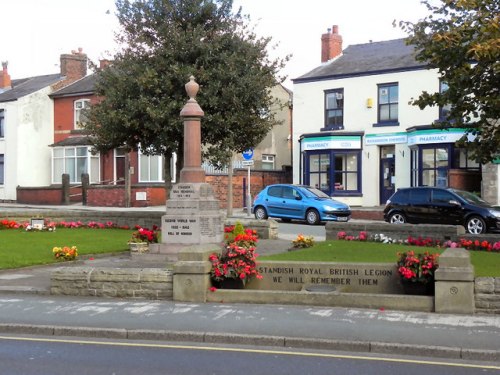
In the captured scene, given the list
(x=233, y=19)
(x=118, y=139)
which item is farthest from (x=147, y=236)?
(x=233, y=19)

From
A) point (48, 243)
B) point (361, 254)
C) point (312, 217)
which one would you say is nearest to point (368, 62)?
point (312, 217)

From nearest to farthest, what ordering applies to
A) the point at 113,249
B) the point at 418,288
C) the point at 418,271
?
the point at 418,271, the point at 418,288, the point at 113,249

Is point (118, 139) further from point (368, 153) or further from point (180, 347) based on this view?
point (368, 153)

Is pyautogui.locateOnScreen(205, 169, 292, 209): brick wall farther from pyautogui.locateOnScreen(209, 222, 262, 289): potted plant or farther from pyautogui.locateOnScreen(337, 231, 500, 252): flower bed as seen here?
pyautogui.locateOnScreen(209, 222, 262, 289): potted plant

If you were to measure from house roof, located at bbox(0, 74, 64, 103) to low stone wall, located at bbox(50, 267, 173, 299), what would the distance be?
36.8 m

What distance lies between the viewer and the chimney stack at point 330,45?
128 ft

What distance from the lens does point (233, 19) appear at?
20.3 meters

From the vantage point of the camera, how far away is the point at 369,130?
115ft

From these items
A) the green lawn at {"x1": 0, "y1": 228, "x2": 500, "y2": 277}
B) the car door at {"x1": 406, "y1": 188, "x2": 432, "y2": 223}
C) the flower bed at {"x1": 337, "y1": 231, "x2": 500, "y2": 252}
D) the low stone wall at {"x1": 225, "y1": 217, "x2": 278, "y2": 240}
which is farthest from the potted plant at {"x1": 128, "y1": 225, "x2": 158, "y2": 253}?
the car door at {"x1": 406, "y1": 188, "x2": 432, "y2": 223}

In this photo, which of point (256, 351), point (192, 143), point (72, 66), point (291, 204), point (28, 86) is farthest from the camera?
point (28, 86)

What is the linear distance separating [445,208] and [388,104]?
1341 centimetres

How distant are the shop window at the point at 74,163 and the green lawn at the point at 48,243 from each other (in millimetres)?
20618

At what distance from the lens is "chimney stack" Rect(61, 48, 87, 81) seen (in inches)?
1866

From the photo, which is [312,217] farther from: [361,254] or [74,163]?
[74,163]
